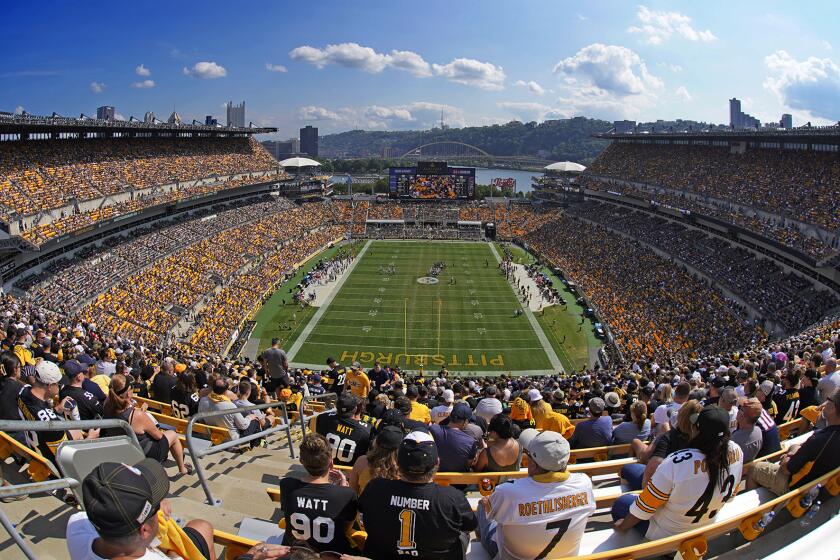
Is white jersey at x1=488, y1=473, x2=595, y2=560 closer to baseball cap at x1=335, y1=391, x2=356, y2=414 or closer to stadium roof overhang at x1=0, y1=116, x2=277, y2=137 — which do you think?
baseball cap at x1=335, y1=391, x2=356, y2=414

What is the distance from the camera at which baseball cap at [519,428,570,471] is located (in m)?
3.78

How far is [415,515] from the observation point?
3516 mm

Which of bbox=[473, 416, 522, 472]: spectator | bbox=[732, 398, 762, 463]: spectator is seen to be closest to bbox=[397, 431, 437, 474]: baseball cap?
bbox=[473, 416, 522, 472]: spectator

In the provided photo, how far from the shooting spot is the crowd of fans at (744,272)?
92.6 ft

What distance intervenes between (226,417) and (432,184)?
69291 mm

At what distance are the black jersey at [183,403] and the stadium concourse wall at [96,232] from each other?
24727mm

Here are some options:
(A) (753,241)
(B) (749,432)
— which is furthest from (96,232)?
(A) (753,241)

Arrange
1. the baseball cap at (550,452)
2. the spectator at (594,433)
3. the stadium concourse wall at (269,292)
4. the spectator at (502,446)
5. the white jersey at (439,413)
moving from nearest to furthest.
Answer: the baseball cap at (550,452), the spectator at (502,446), the spectator at (594,433), the white jersey at (439,413), the stadium concourse wall at (269,292)

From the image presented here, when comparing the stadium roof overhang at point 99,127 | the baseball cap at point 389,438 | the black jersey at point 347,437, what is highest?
the stadium roof overhang at point 99,127

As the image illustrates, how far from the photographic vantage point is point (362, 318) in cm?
3856

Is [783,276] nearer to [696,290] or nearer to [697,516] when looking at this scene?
[696,290]

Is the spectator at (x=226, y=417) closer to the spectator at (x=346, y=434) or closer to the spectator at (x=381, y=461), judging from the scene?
the spectator at (x=346, y=434)

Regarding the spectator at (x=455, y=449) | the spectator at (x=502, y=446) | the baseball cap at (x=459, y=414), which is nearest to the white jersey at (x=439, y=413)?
the baseball cap at (x=459, y=414)

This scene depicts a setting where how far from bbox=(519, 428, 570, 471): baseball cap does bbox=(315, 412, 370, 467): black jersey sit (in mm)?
2448
